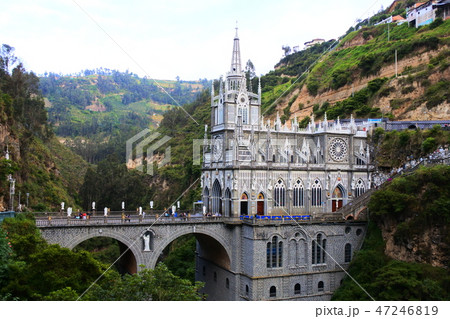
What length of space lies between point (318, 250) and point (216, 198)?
446 inches

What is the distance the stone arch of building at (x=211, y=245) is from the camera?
36188mm

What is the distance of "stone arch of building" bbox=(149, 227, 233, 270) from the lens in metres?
36.2

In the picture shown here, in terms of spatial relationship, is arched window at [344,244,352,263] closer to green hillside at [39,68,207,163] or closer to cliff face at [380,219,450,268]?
cliff face at [380,219,450,268]

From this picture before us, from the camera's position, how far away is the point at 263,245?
36969 millimetres

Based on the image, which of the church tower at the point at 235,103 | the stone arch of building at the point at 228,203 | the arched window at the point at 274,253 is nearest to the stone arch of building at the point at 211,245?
the stone arch of building at the point at 228,203

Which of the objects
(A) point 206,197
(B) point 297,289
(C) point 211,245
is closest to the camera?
(B) point 297,289

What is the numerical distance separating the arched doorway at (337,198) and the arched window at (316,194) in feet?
5.83

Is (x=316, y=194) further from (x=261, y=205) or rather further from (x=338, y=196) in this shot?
(x=261, y=205)

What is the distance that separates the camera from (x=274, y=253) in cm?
3762

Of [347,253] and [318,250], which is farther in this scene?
[347,253]

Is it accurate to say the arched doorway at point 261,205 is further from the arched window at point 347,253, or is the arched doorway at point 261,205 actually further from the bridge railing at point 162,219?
the arched window at point 347,253

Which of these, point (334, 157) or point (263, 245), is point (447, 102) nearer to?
point (334, 157)

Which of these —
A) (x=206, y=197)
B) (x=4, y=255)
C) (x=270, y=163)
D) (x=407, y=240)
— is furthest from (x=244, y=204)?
(x=4, y=255)

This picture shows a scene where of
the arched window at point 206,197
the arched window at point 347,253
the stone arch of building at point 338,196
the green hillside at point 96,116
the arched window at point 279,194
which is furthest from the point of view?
the green hillside at point 96,116
